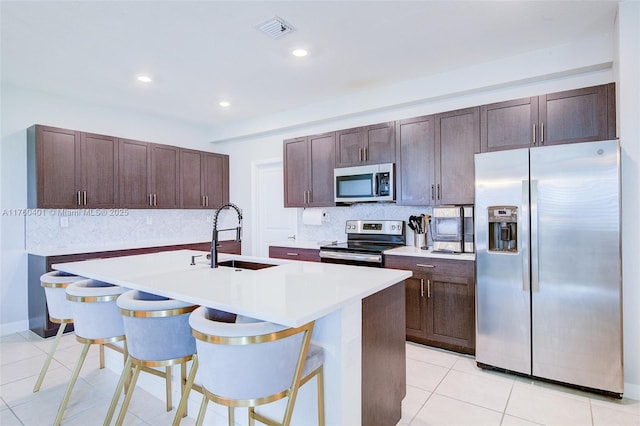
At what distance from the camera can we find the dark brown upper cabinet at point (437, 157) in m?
3.21

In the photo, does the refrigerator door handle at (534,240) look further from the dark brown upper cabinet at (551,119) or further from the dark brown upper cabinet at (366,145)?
the dark brown upper cabinet at (366,145)

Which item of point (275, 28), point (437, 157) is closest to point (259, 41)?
point (275, 28)

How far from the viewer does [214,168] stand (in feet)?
17.9

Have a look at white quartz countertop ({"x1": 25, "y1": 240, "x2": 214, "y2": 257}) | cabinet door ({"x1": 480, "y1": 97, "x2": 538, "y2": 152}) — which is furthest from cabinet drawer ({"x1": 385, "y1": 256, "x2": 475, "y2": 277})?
white quartz countertop ({"x1": 25, "y1": 240, "x2": 214, "y2": 257})

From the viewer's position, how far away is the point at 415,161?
3521 millimetres

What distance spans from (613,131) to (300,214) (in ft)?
11.5

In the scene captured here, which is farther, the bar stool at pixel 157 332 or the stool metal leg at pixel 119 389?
the stool metal leg at pixel 119 389

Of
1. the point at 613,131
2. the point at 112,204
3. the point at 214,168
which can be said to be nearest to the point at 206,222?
the point at 214,168

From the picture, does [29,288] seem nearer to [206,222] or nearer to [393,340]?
[206,222]

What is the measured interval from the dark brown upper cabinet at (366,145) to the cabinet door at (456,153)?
53 cm

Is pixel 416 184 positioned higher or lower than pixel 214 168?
lower

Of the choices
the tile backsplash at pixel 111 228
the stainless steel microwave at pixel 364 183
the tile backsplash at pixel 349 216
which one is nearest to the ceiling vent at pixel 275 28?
the stainless steel microwave at pixel 364 183

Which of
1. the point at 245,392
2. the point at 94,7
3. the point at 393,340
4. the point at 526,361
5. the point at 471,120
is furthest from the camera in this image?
the point at 471,120

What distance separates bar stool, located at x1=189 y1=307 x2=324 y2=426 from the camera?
4.08 ft
